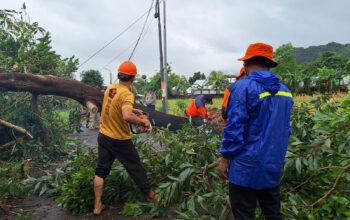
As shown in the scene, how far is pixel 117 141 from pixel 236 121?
1989mm

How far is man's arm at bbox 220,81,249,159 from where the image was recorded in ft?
8.55

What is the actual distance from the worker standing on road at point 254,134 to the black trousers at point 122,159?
5.76ft

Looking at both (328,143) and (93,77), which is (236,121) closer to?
(328,143)

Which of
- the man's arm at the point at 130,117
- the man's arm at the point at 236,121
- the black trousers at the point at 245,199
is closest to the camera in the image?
the man's arm at the point at 236,121

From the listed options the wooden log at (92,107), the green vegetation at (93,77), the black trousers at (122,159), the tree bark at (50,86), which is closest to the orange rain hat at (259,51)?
the black trousers at (122,159)

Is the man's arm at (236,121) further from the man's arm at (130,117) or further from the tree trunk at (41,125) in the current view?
the tree trunk at (41,125)

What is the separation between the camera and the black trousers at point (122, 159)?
14.2 feet

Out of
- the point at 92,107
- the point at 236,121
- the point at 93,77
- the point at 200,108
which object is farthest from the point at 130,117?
the point at 93,77

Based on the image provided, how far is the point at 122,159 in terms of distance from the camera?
4.34 metres

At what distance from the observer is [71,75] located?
8.94 m

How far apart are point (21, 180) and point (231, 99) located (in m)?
3.78

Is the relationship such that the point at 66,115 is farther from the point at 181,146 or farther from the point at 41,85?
the point at 181,146

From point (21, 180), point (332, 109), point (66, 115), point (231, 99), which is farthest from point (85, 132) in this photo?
point (231, 99)

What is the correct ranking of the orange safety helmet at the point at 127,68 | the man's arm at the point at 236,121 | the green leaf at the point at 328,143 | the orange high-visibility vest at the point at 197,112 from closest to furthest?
the man's arm at the point at 236,121 < the green leaf at the point at 328,143 < the orange safety helmet at the point at 127,68 < the orange high-visibility vest at the point at 197,112
